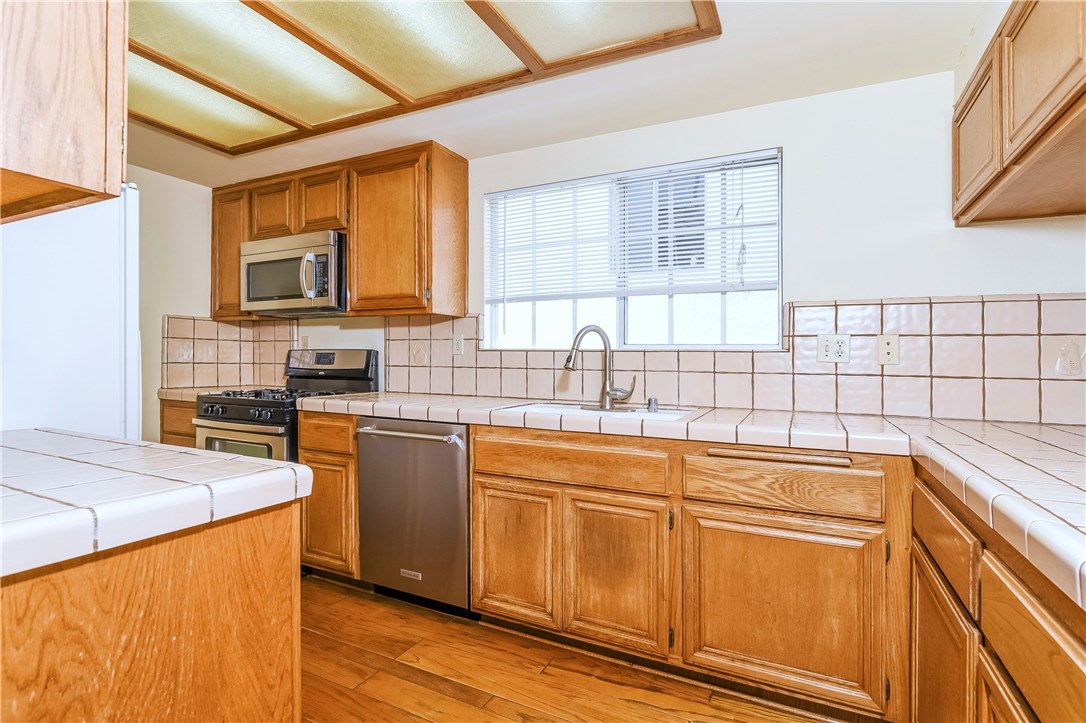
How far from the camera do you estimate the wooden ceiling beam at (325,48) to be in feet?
5.20

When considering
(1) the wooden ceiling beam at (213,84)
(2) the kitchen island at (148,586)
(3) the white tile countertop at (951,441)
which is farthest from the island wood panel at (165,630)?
(1) the wooden ceiling beam at (213,84)

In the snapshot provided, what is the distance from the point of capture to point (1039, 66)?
3.78 feet

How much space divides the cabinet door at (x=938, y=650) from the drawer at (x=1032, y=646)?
0.12 meters

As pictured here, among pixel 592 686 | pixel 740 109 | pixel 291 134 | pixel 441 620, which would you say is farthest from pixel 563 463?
pixel 291 134

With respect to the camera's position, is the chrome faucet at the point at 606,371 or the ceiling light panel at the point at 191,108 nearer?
the ceiling light panel at the point at 191,108

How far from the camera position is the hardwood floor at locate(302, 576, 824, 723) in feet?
5.36

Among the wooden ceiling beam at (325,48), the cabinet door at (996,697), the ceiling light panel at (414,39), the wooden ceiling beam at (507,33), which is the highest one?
the ceiling light panel at (414,39)

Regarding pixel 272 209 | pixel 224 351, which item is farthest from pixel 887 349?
pixel 224 351

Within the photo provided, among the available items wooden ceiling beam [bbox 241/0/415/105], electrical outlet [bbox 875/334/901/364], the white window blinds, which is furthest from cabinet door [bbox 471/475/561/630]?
wooden ceiling beam [bbox 241/0/415/105]

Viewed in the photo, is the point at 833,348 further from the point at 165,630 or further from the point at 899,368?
the point at 165,630

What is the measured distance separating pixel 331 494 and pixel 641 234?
1912 millimetres

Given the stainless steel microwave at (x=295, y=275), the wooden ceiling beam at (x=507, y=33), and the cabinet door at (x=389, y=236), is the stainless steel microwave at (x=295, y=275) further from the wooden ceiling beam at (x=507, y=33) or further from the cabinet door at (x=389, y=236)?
the wooden ceiling beam at (x=507, y=33)

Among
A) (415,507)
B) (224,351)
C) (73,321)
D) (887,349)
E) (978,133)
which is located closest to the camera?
(73,321)

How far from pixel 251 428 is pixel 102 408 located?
1.28 meters
